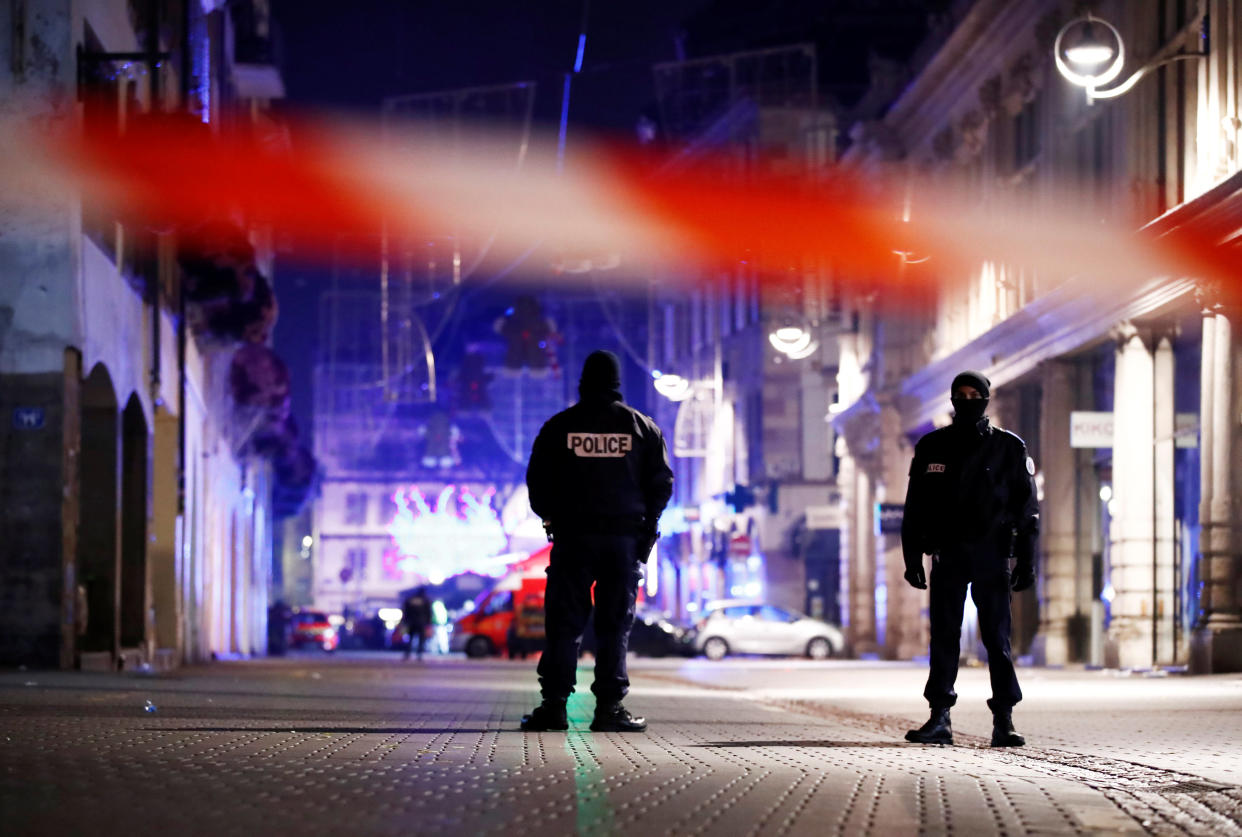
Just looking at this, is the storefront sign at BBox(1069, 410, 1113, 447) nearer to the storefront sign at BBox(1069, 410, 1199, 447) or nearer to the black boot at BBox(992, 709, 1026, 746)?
the storefront sign at BBox(1069, 410, 1199, 447)

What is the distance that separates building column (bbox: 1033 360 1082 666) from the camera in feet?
108

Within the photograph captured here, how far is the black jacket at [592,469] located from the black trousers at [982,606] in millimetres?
1508

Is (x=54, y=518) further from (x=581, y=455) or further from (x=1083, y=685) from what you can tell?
(x=581, y=455)

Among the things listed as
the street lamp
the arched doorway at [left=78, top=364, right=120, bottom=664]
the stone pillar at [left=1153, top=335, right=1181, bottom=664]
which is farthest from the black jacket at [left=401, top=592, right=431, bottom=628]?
the street lamp

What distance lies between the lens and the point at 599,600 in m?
11.5

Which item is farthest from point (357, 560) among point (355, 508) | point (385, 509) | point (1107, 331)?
point (1107, 331)

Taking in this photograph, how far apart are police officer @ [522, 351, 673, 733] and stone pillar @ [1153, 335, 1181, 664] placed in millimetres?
18010

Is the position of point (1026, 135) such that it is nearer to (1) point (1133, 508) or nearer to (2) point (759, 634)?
(1) point (1133, 508)

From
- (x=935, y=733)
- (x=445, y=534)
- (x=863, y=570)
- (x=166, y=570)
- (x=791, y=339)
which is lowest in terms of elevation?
(x=445, y=534)

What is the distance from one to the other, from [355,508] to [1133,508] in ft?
339

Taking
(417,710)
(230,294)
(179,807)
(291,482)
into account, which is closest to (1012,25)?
(230,294)

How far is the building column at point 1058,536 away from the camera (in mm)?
32938

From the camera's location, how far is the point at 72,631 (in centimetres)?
2300

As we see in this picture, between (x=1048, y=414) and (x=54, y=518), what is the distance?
15939 millimetres
